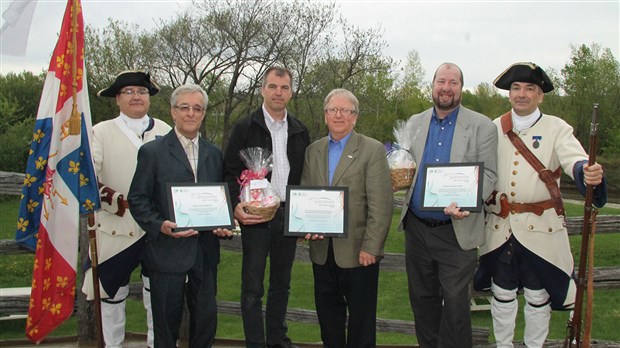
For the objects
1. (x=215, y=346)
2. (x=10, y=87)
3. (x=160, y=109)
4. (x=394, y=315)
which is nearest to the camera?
(x=215, y=346)

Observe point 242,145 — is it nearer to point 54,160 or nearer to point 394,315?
point 54,160

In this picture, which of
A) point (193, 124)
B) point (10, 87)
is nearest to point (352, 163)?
point (193, 124)

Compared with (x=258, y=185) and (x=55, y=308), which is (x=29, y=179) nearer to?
(x=55, y=308)

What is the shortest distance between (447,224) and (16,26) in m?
3.42

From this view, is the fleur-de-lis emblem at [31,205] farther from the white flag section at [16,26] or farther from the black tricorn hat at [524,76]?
the black tricorn hat at [524,76]

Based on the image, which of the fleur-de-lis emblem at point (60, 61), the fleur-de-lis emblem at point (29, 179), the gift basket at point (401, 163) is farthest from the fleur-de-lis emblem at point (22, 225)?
the gift basket at point (401, 163)

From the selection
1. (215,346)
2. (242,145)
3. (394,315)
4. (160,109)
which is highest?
(160,109)

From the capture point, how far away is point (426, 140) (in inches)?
179

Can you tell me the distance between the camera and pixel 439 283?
15.1 ft

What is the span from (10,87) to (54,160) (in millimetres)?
30836

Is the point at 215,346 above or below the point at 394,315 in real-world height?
above

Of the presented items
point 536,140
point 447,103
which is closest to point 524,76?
point 536,140

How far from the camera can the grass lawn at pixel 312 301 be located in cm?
768

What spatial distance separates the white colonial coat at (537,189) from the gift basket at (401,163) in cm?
72
